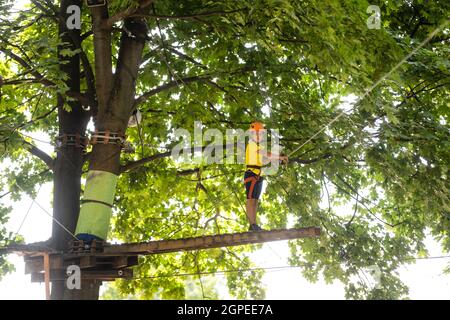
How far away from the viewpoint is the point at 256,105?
1387 centimetres

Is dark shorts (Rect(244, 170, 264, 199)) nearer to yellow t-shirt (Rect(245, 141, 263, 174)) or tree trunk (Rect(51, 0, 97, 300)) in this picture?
yellow t-shirt (Rect(245, 141, 263, 174))

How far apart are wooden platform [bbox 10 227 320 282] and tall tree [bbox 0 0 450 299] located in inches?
20.6

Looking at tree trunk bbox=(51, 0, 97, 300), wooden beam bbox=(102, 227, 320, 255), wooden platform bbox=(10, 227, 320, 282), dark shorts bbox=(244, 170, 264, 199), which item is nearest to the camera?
wooden beam bbox=(102, 227, 320, 255)

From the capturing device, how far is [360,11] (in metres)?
10.9

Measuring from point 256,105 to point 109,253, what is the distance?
462cm

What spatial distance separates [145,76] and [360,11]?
20.2 feet

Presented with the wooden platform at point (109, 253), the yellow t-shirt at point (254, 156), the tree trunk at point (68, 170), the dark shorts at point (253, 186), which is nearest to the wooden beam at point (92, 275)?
the wooden platform at point (109, 253)

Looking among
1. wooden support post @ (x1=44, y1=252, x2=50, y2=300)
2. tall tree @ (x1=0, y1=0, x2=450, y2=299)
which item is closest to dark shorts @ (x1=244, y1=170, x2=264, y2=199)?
tall tree @ (x1=0, y1=0, x2=450, y2=299)

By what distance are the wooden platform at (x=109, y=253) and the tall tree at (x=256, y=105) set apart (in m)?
0.52

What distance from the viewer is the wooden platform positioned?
11.1m

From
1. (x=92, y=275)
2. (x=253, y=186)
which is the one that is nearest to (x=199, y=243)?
(x=253, y=186)
